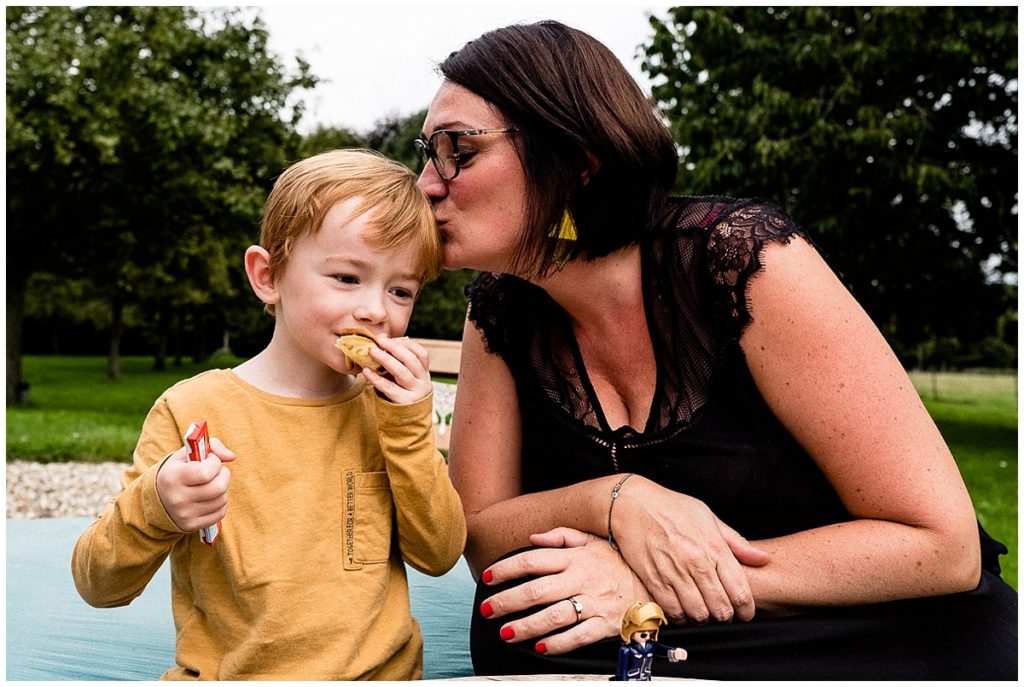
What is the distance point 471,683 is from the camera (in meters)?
1.71

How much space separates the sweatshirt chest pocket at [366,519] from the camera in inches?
85.7

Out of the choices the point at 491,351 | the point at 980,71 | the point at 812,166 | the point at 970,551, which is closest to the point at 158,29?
the point at 812,166

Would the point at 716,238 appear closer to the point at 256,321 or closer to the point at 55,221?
the point at 55,221

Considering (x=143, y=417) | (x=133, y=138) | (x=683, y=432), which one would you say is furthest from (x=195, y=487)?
(x=143, y=417)

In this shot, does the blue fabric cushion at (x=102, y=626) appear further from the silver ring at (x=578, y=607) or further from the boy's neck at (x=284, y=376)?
the boy's neck at (x=284, y=376)

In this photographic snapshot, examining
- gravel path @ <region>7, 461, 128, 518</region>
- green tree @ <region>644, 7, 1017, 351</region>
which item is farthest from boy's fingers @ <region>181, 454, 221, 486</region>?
green tree @ <region>644, 7, 1017, 351</region>

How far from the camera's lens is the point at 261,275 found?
227cm

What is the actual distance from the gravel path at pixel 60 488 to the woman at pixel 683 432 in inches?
237

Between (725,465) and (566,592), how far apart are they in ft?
1.65

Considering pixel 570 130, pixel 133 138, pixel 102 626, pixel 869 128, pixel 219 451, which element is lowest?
pixel 102 626

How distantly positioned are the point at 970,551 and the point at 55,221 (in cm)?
1717

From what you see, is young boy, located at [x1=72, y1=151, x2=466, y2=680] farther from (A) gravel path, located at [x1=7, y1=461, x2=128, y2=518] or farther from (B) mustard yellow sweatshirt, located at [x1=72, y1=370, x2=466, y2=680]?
(A) gravel path, located at [x1=7, y1=461, x2=128, y2=518]

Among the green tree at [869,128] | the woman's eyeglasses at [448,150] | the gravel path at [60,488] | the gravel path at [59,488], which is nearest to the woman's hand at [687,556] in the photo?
the woman's eyeglasses at [448,150]

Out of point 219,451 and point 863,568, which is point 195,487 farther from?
point 863,568
